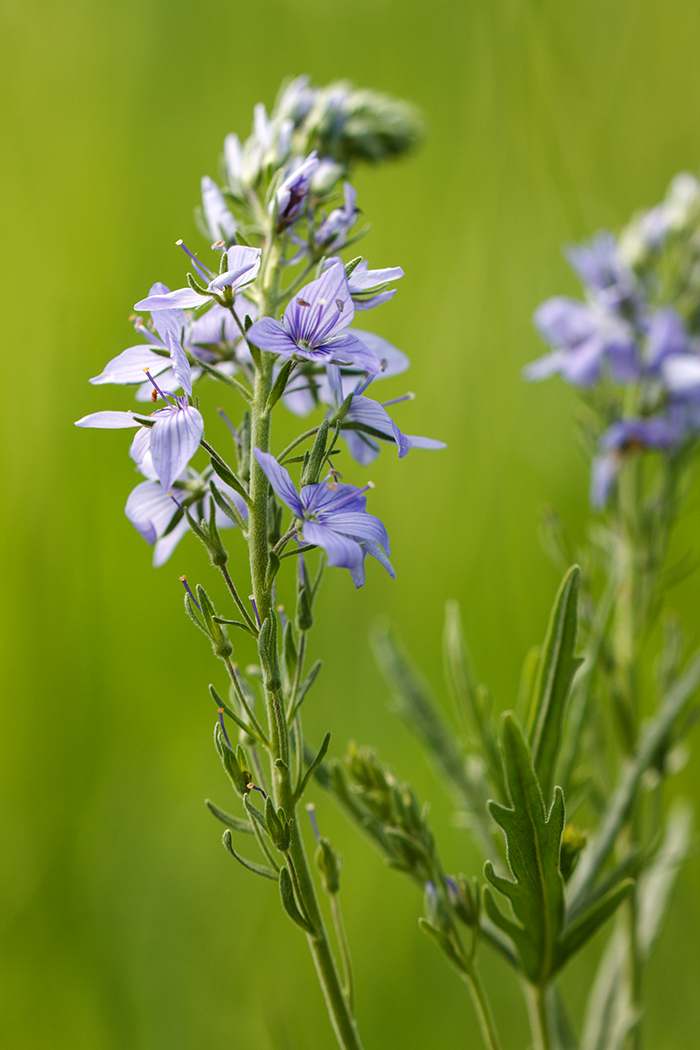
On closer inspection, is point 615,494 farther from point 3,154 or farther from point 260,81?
point 260,81

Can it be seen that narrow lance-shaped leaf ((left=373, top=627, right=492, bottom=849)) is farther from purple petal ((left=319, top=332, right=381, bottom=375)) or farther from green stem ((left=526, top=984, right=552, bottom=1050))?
purple petal ((left=319, top=332, right=381, bottom=375))

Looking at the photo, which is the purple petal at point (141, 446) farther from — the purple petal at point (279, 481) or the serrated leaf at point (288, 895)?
the serrated leaf at point (288, 895)

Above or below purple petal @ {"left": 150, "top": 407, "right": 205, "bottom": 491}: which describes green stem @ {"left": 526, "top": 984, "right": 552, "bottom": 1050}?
below

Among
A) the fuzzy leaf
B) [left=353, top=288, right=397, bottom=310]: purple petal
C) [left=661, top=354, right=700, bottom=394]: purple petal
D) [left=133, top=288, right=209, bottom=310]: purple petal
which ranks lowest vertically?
the fuzzy leaf

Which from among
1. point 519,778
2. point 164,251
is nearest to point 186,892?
point 519,778

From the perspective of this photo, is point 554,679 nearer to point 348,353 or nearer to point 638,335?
point 348,353

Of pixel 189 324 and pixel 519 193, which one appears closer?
pixel 189 324

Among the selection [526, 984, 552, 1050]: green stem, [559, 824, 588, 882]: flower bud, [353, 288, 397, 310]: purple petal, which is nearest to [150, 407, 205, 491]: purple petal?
[353, 288, 397, 310]: purple petal
